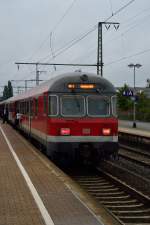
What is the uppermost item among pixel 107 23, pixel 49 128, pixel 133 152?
pixel 107 23

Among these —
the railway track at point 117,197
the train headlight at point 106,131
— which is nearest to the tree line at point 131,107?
the train headlight at point 106,131

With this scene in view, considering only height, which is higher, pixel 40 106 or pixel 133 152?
pixel 40 106

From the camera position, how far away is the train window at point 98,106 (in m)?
17.1

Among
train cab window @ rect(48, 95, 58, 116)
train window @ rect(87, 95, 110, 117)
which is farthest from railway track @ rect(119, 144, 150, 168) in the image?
train cab window @ rect(48, 95, 58, 116)

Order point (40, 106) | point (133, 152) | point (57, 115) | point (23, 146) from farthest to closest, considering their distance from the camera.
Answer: point (133, 152) < point (23, 146) < point (40, 106) < point (57, 115)

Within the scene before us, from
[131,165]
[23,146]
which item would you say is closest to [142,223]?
[131,165]

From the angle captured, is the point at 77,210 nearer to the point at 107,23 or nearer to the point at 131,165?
the point at 131,165

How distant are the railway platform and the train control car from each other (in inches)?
40.9

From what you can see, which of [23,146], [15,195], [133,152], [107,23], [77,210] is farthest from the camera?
[107,23]

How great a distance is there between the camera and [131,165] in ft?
65.2

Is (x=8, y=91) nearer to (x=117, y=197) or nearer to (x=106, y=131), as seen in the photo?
(x=106, y=131)

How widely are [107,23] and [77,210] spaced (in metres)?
28.0

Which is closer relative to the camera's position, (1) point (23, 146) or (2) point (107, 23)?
(1) point (23, 146)

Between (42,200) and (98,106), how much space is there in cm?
739
